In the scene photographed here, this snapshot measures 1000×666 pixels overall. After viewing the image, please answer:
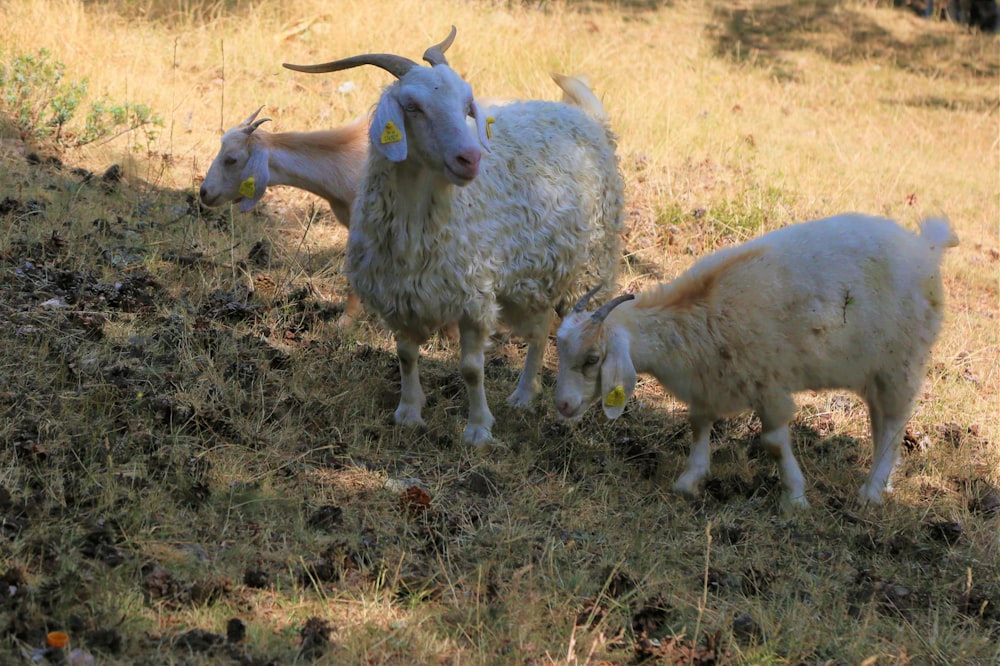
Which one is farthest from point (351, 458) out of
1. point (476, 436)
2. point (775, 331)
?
point (775, 331)

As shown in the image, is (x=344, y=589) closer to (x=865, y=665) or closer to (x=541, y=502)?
(x=541, y=502)

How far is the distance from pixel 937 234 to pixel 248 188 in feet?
12.4

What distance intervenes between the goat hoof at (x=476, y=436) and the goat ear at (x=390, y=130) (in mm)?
1416

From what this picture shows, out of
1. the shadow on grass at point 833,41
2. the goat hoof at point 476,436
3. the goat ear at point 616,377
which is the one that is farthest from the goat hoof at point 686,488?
the shadow on grass at point 833,41

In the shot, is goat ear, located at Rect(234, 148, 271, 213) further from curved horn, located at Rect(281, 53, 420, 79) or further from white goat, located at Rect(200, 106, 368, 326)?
curved horn, located at Rect(281, 53, 420, 79)

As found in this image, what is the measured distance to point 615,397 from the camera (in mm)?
4570

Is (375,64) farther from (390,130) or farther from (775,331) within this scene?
(775,331)

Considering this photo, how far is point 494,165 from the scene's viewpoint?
5.20m

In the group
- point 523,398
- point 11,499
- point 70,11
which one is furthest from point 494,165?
point 70,11

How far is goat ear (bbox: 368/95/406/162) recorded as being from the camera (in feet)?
15.0

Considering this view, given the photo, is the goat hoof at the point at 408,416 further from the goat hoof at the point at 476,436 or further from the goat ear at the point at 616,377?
the goat ear at the point at 616,377

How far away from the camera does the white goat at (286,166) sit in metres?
6.12

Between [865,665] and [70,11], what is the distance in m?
8.55

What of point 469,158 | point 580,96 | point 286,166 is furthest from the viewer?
point 580,96
